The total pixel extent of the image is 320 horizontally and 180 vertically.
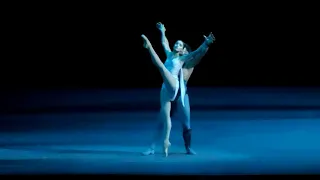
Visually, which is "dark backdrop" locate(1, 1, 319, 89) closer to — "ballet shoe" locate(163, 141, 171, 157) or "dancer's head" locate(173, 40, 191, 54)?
"dancer's head" locate(173, 40, 191, 54)

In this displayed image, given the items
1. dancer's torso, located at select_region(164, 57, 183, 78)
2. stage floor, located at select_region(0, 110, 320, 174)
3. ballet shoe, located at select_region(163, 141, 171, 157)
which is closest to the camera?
stage floor, located at select_region(0, 110, 320, 174)

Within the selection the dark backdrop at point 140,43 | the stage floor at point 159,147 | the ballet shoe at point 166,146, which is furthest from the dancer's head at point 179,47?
the dark backdrop at point 140,43

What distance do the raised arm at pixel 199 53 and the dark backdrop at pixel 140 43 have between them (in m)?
10.7

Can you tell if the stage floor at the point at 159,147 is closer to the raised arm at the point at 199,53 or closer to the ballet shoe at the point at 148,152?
the ballet shoe at the point at 148,152

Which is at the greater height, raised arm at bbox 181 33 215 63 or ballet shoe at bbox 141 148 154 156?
raised arm at bbox 181 33 215 63

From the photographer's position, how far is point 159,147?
30.6 ft

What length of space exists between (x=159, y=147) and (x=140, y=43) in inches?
442

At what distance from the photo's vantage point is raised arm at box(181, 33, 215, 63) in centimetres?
804

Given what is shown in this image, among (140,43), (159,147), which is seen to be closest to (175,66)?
(159,147)

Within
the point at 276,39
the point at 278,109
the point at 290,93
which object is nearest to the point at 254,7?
the point at 276,39

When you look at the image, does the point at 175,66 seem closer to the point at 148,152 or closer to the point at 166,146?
the point at 166,146

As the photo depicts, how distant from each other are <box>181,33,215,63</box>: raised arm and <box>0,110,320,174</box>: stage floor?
3.37ft

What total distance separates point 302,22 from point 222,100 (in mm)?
4413

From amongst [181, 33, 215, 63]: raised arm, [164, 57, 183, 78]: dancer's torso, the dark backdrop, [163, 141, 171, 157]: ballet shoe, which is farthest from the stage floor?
the dark backdrop
